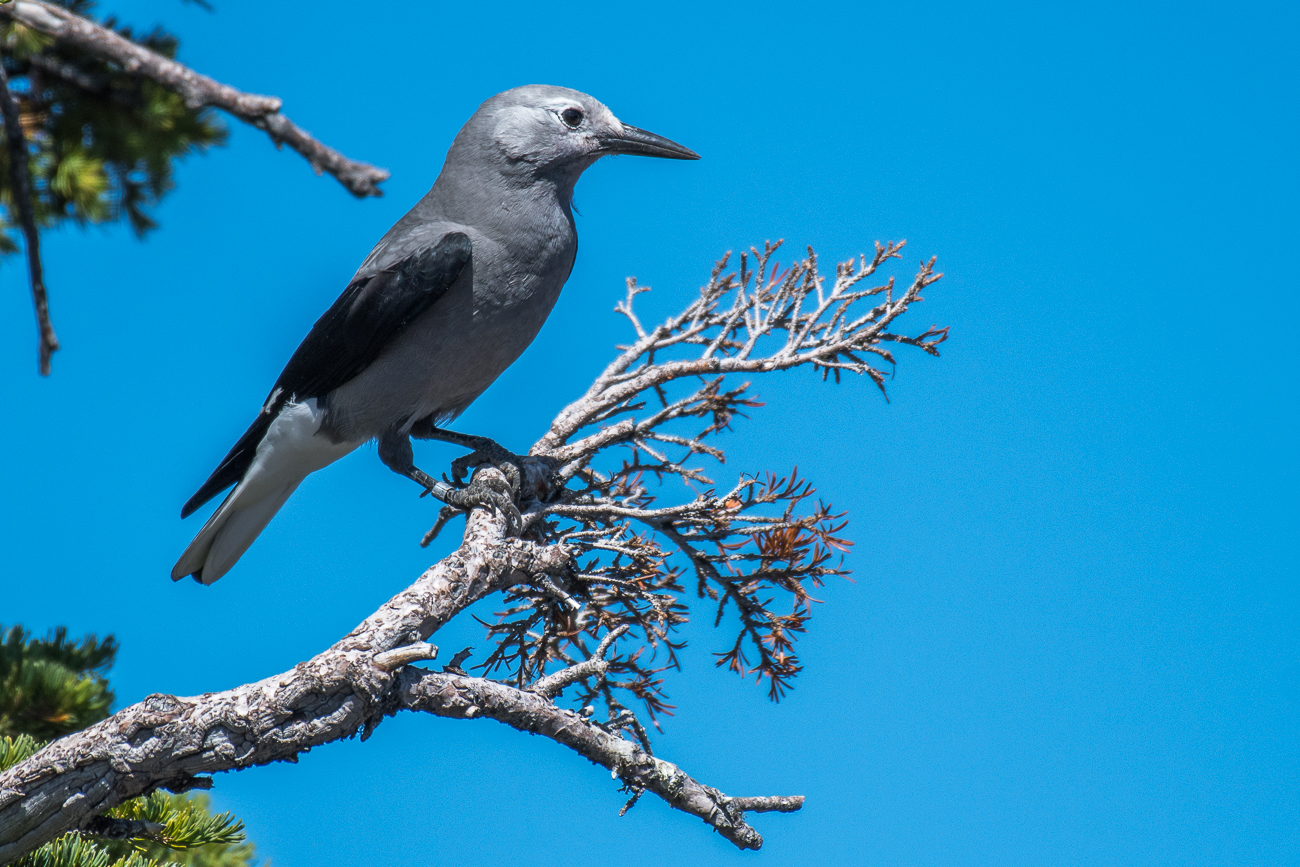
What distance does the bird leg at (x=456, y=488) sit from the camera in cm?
271

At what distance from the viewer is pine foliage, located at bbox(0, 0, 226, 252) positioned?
3705 mm

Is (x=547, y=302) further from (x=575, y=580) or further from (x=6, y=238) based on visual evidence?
(x=6, y=238)

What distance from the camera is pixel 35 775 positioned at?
1771mm

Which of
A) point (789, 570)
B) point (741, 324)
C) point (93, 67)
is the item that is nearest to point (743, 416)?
point (741, 324)

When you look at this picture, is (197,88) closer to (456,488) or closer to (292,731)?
(456,488)

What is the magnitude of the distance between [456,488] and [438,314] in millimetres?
483

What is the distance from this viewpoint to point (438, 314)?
2906 millimetres

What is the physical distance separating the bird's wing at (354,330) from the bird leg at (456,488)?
0.84 ft

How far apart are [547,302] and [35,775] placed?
5.70ft

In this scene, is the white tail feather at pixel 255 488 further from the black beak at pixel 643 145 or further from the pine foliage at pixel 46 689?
the black beak at pixel 643 145

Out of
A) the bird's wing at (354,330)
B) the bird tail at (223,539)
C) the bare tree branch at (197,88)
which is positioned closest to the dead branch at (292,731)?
the bird's wing at (354,330)

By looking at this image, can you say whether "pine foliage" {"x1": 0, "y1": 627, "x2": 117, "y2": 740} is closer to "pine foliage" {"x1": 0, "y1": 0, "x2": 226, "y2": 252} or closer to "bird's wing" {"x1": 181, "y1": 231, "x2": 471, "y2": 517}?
"bird's wing" {"x1": 181, "y1": 231, "x2": 471, "y2": 517}

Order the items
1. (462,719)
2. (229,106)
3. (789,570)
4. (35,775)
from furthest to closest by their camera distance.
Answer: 1. (229,106)
2. (789,570)
3. (462,719)
4. (35,775)

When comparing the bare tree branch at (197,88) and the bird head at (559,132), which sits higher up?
the bird head at (559,132)
